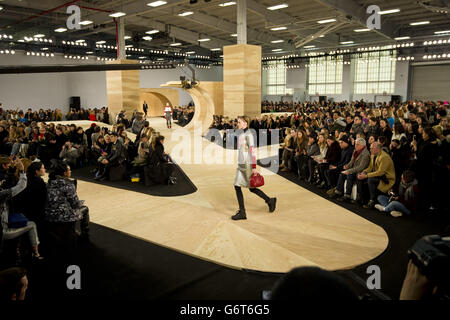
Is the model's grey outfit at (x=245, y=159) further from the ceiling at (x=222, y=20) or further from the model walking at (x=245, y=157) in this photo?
the ceiling at (x=222, y=20)

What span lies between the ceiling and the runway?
9961 mm

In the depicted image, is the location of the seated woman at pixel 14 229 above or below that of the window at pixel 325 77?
below

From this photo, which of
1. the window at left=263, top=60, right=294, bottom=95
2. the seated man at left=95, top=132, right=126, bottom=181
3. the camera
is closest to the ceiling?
the window at left=263, top=60, right=294, bottom=95

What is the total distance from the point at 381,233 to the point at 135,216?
3.82 m

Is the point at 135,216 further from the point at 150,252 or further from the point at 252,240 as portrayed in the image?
the point at 252,240

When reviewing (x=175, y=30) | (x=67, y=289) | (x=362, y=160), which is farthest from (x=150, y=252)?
(x=175, y=30)

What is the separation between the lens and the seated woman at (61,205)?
154 inches

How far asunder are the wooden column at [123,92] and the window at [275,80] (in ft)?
65.0

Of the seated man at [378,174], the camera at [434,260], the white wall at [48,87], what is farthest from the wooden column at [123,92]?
the camera at [434,260]

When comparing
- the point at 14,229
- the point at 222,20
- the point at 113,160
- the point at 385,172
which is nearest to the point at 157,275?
the point at 14,229

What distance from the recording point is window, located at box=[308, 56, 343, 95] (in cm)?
3110

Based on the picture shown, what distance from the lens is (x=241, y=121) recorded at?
5.23m

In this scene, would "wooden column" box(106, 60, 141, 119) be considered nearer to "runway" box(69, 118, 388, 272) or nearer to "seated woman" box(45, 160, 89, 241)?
"runway" box(69, 118, 388, 272)
